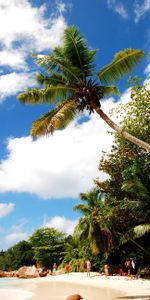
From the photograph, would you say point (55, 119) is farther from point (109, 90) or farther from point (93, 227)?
point (93, 227)

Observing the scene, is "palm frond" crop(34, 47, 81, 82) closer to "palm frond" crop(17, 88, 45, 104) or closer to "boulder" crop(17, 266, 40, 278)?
"palm frond" crop(17, 88, 45, 104)

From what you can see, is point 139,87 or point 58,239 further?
point 58,239

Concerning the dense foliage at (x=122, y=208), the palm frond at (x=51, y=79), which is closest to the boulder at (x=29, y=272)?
the dense foliage at (x=122, y=208)

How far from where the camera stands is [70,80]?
575 inches

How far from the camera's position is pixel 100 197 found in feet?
101

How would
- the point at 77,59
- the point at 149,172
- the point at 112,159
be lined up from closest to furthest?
the point at 77,59
the point at 149,172
the point at 112,159

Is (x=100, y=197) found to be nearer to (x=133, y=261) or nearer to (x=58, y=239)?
(x=133, y=261)

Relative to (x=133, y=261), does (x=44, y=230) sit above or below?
above

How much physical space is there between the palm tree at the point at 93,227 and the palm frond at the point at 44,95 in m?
14.4

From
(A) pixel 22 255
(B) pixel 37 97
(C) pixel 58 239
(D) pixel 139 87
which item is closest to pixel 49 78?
(B) pixel 37 97

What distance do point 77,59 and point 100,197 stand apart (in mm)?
17957

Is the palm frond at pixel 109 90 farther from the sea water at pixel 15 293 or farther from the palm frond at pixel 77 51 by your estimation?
the sea water at pixel 15 293

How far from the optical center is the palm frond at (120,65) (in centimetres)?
1385

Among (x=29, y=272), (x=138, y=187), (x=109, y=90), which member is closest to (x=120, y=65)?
(x=109, y=90)
